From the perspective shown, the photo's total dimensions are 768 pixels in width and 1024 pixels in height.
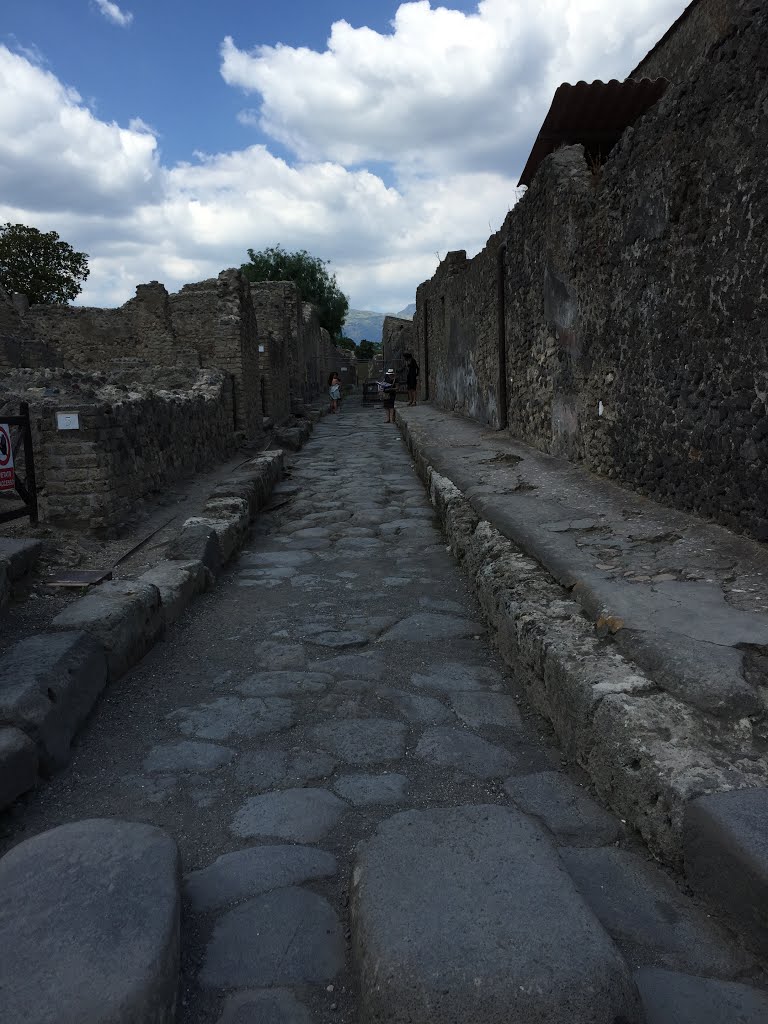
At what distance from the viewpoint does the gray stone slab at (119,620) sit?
3.08m

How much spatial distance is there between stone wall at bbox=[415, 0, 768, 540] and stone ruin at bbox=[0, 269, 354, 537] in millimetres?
3665

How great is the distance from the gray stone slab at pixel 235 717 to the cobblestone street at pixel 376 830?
12mm

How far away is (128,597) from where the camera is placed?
342cm

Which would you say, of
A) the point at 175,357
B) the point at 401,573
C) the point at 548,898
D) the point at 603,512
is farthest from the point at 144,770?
the point at 175,357

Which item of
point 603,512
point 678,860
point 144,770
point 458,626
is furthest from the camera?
point 603,512

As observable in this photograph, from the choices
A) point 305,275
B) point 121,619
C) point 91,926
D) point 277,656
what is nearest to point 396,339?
point 305,275

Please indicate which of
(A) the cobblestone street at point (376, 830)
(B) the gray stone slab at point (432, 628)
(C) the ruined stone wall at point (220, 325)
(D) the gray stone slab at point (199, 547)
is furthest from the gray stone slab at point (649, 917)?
(C) the ruined stone wall at point (220, 325)

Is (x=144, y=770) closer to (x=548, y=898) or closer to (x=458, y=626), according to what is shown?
(x=548, y=898)

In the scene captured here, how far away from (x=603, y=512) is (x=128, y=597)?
2.76 meters

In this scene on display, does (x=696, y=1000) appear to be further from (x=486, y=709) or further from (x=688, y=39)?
(x=688, y=39)

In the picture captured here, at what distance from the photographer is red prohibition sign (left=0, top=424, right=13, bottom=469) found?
451 cm

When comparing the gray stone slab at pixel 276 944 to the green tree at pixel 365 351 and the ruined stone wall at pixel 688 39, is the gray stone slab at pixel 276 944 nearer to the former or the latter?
the ruined stone wall at pixel 688 39

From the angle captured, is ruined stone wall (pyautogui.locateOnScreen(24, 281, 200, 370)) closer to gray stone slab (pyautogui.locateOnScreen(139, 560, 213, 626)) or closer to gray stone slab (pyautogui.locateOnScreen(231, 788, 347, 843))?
gray stone slab (pyautogui.locateOnScreen(139, 560, 213, 626))

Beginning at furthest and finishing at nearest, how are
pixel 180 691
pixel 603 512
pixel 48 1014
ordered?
pixel 603 512 < pixel 180 691 < pixel 48 1014
